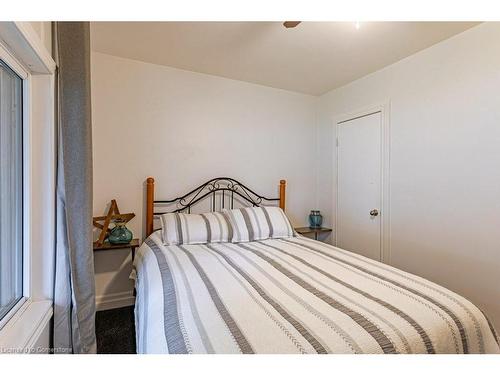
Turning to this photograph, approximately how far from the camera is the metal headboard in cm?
242

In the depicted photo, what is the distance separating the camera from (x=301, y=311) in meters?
1.01

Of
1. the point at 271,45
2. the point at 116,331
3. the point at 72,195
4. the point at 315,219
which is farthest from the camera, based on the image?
the point at 315,219

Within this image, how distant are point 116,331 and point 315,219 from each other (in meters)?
2.34

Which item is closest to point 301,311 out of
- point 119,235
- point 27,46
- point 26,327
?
point 26,327

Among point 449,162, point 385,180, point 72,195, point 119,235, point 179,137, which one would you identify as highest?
point 179,137

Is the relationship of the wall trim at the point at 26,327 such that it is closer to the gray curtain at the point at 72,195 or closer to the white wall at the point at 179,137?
the gray curtain at the point at 72,195

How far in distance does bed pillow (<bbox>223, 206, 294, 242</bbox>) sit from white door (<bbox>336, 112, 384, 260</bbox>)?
0.89 m

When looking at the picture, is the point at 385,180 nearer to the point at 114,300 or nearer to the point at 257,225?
the point at 257,225

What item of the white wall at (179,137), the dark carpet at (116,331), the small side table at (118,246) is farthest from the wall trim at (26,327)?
the white wall at (179,137)

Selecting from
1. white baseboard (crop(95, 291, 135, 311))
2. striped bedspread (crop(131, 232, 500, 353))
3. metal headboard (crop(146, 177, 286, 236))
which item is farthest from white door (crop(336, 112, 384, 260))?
white baseboard (crop(95, 291, 135, 311))

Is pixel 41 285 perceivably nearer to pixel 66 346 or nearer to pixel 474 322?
pixel 66 346

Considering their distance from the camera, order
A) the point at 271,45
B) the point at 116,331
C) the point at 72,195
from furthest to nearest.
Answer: the point at 271,45 → the point at 116,331 → the point at 72,195

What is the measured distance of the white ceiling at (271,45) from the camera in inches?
73.4
